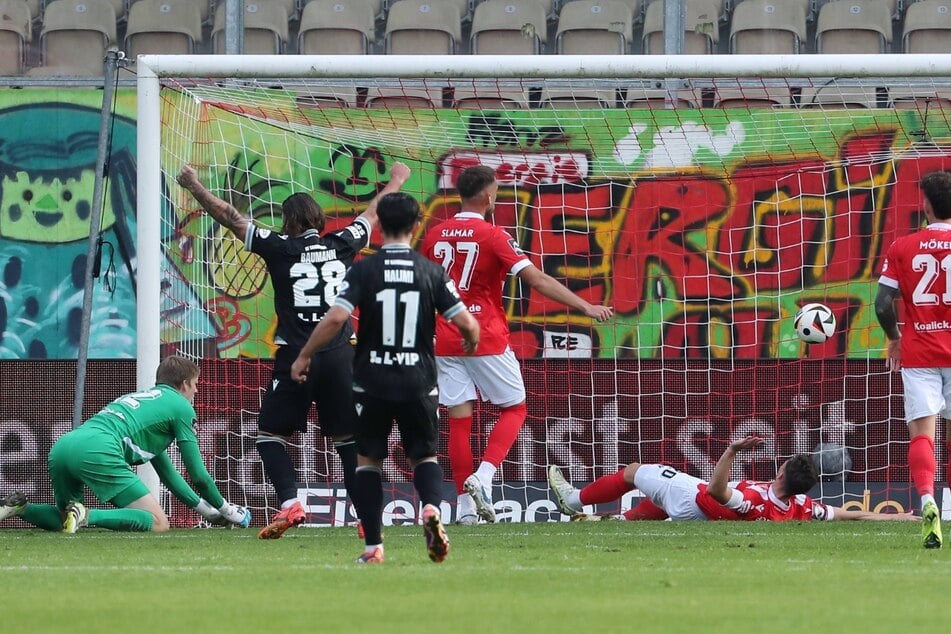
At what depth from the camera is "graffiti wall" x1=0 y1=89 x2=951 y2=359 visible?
39.9 feet

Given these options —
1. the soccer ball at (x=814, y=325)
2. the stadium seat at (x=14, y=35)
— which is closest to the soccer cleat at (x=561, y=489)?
the soccer ball at (x=814, y=325)

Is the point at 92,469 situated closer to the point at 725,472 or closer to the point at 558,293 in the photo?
the point at 558,293

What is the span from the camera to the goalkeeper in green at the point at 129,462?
8.89 m

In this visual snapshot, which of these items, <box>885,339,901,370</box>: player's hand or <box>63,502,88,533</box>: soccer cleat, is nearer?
<box>885,339,901,370</box>: player's hand

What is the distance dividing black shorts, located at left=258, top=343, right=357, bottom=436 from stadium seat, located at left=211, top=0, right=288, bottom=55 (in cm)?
680

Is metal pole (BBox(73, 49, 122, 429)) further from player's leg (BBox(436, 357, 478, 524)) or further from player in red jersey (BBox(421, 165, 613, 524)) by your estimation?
player's leg (BBox(436, 357, 478, 524))

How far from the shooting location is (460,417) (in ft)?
29.4

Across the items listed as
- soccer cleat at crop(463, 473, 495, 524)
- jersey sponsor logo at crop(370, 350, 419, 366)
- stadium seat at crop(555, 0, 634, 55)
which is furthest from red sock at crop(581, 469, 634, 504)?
stadium seat at crop(555, 0, 634, 55)

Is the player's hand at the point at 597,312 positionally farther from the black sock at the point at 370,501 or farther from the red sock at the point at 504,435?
the black sock at the point at 370,501

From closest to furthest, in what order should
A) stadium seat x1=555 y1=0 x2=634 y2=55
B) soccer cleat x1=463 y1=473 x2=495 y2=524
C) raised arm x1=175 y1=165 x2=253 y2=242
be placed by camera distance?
raised arm x1=175 y1=165 x2=253 y2=242 → soccer cleat x1=463 y1=473 x2=495 y2=524 → stadium seat x1=555 y1=0 x2=634 y2=55

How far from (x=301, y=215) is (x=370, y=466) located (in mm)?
2148

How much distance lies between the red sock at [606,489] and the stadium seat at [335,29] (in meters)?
5.99

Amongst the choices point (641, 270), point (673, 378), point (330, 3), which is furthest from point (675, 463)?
point (330, 3)

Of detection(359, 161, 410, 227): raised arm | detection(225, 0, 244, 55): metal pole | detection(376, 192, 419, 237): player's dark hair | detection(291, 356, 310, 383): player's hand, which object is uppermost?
detection(225, 0, 244, 55): metal pole
